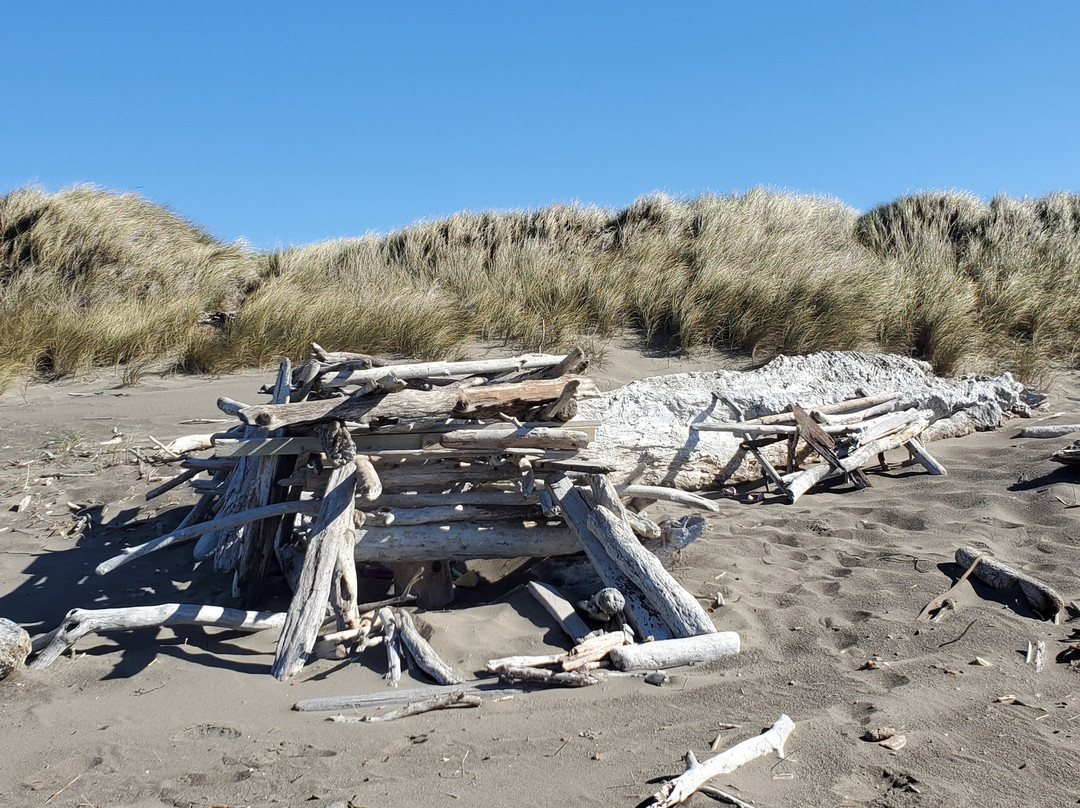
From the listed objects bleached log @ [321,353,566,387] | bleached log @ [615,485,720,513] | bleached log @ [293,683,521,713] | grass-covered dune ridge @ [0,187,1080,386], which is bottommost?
bleached log @ [293,683,521,713]

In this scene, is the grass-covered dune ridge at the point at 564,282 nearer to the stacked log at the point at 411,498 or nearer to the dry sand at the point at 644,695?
the dry sand at the point at 644,695

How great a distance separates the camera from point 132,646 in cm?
397

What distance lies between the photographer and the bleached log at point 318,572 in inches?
141

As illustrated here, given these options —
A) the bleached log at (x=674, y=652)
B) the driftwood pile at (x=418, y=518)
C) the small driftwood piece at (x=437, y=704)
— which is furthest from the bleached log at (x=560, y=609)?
the small driftwood piece at (x=437, y=704)

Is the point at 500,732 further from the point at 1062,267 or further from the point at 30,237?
the point at 1062,267

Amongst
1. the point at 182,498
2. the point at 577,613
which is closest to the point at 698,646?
the point at 577,613

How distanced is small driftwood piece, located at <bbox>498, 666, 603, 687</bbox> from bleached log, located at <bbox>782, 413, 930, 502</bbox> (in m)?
3.01

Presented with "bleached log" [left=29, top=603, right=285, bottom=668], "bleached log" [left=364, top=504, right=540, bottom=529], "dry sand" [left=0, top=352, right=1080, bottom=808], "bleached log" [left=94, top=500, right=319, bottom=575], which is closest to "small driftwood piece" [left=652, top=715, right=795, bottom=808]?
"dry sand" [left=0, top=352, right=1080, bottom=808]

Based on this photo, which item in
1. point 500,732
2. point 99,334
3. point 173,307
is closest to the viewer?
point 500,732

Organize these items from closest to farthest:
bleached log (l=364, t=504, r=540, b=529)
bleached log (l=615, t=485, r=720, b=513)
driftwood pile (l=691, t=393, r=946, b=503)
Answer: bleached log (l=364, t=504, r=540, b=529) < bleached log (l=615, t=485, r=720, b=513) < driftwood pile (l=691, t=393, r=946, b=503)

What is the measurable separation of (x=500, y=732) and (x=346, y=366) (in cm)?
237

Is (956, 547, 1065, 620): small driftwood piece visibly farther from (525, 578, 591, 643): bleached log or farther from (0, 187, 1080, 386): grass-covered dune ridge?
(0, 187, 1080, 386): grass-covered dune ridge

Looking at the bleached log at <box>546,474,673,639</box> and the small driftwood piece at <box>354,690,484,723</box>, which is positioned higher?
the bleached log at <box>546,474,673,639</box>

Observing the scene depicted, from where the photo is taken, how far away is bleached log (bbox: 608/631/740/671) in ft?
11.6
